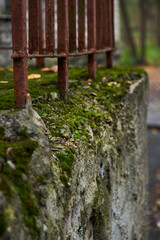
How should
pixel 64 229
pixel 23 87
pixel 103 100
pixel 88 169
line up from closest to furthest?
pixel 64 229 → pixel 23 87 → pixel 88 169 → pixel 103 100

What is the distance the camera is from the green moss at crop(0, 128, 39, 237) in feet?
4.30

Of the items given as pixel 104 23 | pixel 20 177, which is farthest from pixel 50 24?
pixel 104 23

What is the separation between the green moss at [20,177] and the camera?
131 centimetres

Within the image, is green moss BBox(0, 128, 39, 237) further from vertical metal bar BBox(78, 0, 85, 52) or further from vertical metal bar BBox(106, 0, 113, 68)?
vertical metal bar BBox(106, 0, 113, 68)

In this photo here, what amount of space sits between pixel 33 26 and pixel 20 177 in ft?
3.29

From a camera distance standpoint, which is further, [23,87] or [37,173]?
[23,87]

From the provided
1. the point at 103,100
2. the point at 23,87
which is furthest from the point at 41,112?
the point at 103,100

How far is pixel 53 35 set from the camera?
7.26ft

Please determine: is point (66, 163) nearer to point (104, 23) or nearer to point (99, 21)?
point (99, 21)

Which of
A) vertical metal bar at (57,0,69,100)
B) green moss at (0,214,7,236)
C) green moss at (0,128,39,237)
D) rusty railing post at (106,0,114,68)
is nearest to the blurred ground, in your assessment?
rusty railing post at (106,0,114,68)

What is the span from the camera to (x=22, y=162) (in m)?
1.45

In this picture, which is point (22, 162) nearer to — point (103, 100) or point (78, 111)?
point (78, 111)

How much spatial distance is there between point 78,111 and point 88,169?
49 cm

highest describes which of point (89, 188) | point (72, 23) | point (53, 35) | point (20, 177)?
point (72, 23)
